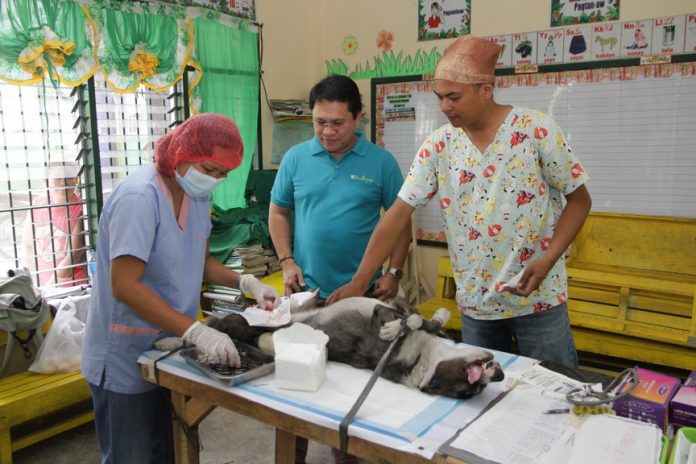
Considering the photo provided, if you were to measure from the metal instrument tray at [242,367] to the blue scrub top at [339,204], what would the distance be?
0.85 m

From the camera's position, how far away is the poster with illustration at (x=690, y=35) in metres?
3.37

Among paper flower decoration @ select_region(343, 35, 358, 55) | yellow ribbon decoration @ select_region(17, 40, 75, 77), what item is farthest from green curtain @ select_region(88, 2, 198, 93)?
paper flower decoration @ select_region(343, 35, 358, 55)

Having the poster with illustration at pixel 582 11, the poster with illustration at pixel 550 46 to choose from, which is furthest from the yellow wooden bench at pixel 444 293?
the poster with illustration at pixel 582 11

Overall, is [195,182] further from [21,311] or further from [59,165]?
[59,165]

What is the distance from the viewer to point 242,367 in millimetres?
1633

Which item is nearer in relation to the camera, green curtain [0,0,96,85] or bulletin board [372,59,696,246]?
green curtain [0,0,96,85]

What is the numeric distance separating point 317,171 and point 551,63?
216 centimetres

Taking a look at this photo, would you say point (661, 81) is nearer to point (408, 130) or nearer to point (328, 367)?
point (408, 130)

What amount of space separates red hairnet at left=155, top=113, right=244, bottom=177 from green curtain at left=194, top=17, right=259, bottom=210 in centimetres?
241

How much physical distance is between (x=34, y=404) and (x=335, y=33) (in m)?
3.59

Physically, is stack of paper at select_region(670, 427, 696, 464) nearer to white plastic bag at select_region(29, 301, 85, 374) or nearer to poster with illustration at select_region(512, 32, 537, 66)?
white plastic bag at select_region(29, 301, 85, 374)

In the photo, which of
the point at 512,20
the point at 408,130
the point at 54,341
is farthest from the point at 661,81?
the point at 54,341

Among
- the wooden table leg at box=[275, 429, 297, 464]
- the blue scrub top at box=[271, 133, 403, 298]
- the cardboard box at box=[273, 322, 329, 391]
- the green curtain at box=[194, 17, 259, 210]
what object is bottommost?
the wooden table leg at box=[275, 429, 297, 464]

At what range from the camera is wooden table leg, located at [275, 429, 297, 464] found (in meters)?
Answer: 1.76
